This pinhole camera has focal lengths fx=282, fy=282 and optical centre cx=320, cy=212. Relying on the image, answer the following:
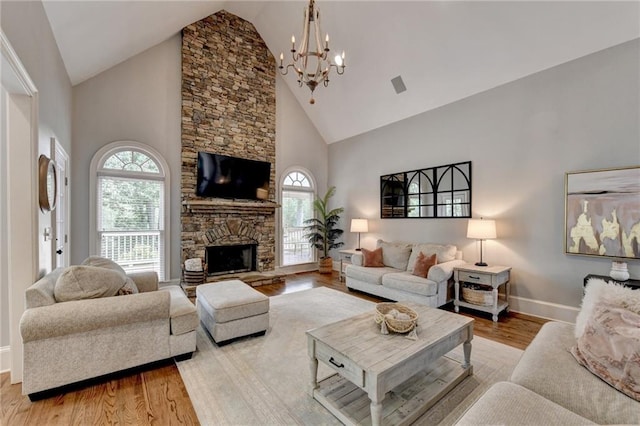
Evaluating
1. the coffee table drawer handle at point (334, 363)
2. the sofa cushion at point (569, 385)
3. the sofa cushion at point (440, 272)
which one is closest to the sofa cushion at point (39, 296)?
the coffee table drawer handle at point (334, 363)

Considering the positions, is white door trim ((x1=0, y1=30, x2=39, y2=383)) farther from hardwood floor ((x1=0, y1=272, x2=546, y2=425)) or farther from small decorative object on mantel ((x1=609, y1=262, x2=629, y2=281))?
small decorative object on mantel ((x1=609, y1=262, x2=629, y2=281))

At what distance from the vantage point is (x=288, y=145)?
22.1 feet

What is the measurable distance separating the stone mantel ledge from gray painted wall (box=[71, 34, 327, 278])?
380 millimetres

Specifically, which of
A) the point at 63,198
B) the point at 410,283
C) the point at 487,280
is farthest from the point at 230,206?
the point at 487,280

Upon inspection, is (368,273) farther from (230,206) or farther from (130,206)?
(130,206)

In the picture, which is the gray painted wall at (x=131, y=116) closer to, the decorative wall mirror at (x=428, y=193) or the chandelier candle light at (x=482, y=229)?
the decorative wall mirror at (x=428, y=193)

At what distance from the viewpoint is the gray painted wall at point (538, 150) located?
320 cm

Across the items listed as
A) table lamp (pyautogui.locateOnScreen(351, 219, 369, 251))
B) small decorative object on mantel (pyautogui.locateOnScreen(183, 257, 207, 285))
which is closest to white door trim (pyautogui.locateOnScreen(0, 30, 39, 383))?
small decorative object on mantel (pyautogui.locateOnScreen(183, 257, 207, 285))

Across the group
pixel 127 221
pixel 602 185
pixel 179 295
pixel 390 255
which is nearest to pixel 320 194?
pixel 390 255

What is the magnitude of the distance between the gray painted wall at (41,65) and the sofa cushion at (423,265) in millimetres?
4309

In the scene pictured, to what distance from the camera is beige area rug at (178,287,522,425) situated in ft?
6.28

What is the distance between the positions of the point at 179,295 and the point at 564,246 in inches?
183

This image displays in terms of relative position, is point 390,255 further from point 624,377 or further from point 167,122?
point 167,122

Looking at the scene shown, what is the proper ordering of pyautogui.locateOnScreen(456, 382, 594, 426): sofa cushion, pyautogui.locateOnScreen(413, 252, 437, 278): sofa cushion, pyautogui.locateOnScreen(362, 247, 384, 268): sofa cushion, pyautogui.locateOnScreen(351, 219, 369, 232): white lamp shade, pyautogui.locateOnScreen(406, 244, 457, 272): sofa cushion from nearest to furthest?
pyautogui.locateOnScreen(456, 382, 594, 426): sofa cushion → pyautogui.locateOnScreen(413, 252, 437, 278): sofa cushion → pyautogui.locateOnScreen(406, 244, 457, 272): sofa cushion → pyautogui.locateOnScreen(362, 247, 384, 268): sofa cushion → pyautogui.locateOnScreen(351, 219, 369, 232): white lamp shade
